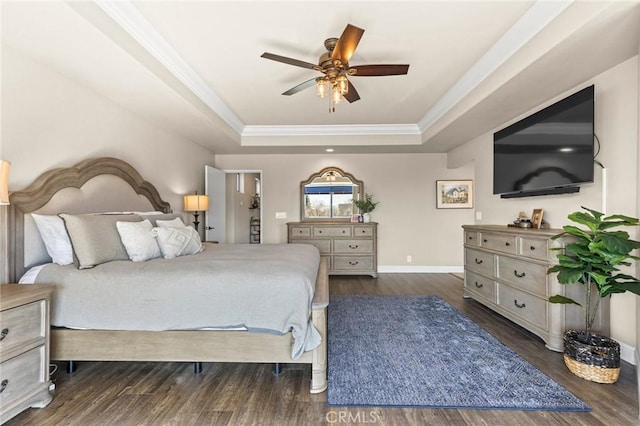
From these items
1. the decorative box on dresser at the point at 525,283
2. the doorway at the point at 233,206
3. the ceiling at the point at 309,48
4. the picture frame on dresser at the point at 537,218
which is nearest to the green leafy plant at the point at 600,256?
the decorative box on dresser at the point at 525,283

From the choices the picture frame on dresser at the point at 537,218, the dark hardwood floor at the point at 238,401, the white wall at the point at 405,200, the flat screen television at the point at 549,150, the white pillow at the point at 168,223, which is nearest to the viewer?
the dark hardwood floor at the point at 238,401

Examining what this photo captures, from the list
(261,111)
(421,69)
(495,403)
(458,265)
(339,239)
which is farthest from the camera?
(458,265)

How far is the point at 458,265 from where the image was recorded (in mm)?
5797

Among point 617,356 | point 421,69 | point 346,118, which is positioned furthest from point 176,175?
point 617,356

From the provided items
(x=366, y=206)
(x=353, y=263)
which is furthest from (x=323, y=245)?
(x=366, y=206)

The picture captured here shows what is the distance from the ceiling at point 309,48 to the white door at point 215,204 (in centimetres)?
133

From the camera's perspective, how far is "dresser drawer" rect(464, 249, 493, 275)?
341 centimetres

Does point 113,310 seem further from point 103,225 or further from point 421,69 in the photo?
point 421,69

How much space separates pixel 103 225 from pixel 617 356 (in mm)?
3870

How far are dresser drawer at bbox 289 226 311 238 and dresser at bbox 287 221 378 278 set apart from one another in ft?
0.26

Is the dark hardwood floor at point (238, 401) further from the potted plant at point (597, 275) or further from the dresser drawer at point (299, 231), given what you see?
the dresser drawer at point (299, 231)

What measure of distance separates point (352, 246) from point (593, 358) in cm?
361

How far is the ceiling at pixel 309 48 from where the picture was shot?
1958 millimetres

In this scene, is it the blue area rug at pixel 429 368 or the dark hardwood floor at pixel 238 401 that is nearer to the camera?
the dark hardwood floor at pixel 238 401
